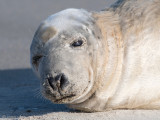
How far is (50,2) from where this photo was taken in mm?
11000

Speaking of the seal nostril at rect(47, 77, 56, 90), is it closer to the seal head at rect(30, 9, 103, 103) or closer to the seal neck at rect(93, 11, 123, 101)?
the seal head at rect(30, 9, 103, 103)

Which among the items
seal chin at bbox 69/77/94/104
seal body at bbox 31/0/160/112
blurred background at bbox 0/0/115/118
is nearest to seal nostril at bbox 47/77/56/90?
seal body at bbox 31/0/160/112

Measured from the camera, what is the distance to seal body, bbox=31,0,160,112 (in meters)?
3.88

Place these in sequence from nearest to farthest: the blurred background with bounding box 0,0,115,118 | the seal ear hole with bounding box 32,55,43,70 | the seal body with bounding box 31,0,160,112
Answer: the seal body with bounding box 31,0,160,112, the seal ear hole with bounding box 32,55,43,70, the blurred background with bounding box 0,0,115,118

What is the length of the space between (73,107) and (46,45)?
700 millimetres

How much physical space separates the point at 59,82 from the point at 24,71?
357cm

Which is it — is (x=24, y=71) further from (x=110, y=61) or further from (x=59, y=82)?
(x=59, y=82)

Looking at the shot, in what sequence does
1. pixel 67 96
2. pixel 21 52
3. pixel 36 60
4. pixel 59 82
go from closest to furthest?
pixel 59 82 < pixel 67 96 < pixel 36 60 < pixel 21 52

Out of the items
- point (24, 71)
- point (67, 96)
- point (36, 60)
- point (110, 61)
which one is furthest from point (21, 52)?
point (67, 96)

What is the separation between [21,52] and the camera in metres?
8.24

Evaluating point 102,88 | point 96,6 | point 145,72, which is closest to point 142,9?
point 145,72

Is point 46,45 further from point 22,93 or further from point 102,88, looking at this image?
point 22,93

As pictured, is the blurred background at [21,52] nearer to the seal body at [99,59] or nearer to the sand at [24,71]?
the sand at [24,71]

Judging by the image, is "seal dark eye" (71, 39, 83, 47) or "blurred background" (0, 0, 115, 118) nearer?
"seal dark eye" (71, 39, 83, 47)
